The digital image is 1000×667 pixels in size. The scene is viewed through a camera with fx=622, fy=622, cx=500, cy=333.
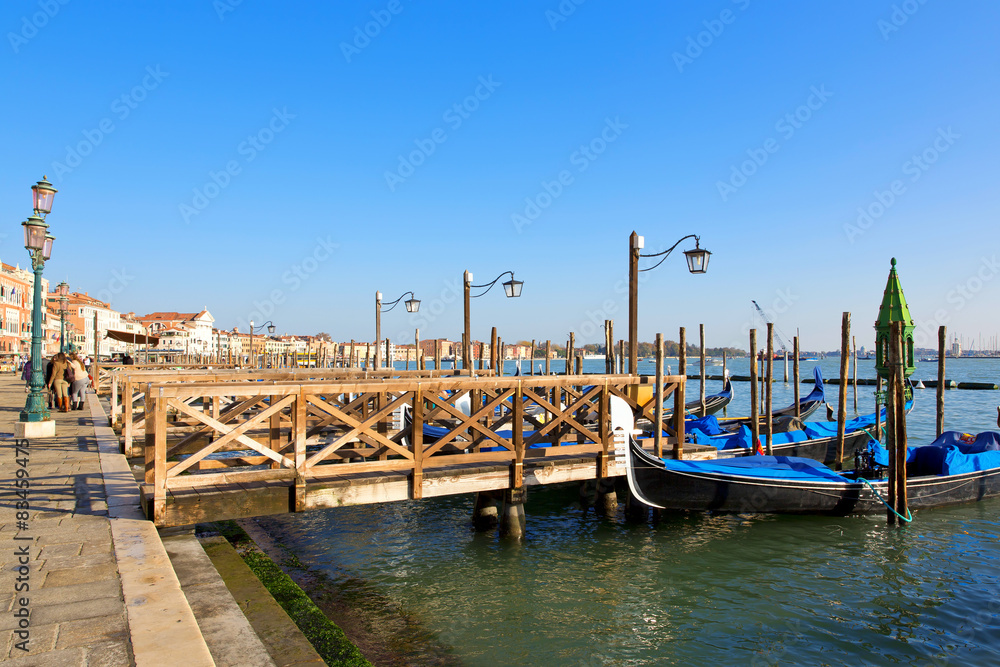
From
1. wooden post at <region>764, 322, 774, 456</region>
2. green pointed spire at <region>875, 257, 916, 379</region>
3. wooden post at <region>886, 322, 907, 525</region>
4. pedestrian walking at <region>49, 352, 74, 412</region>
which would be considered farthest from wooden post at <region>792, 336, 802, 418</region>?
pedestrian walking at <region>49, 352, 74, 412</region>

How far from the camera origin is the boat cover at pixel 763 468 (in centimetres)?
916

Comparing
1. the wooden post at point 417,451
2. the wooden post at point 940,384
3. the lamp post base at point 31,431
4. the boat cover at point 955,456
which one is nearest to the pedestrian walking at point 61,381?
the lamp post base at point 31,431

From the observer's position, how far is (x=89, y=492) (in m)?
6.68

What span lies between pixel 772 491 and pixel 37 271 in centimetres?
1287

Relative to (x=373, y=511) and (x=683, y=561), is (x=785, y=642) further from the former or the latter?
(x=373, y=511)

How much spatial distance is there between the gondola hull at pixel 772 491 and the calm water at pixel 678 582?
0.25m

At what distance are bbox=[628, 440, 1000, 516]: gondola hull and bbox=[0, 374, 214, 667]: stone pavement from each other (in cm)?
591

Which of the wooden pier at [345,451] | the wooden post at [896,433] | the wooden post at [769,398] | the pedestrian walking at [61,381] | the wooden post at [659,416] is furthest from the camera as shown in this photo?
the pedestrian walking at [61,381]

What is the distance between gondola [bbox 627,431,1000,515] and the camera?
8922 millimetres

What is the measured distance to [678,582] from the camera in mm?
7230

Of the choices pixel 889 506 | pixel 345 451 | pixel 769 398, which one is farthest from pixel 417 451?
pixel 769 398

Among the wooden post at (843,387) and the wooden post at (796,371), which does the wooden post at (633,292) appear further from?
the wooden post at (796,371)

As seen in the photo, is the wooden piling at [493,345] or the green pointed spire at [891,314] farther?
the wooden piling at [493,345]

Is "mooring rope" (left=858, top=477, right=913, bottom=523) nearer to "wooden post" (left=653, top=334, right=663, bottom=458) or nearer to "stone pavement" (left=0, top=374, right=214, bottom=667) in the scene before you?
"wooden post" (left=653, top=334, right=663, bottom=458)
